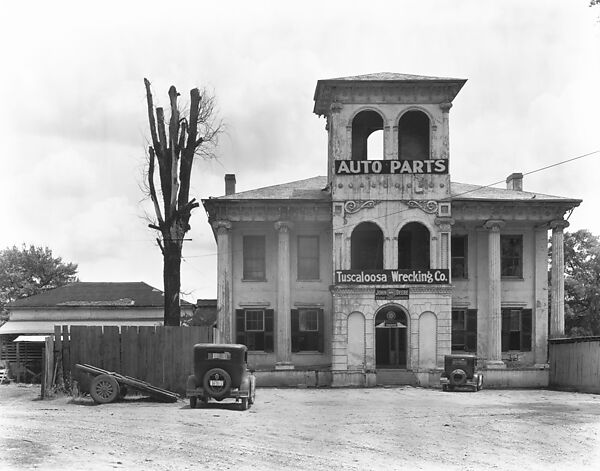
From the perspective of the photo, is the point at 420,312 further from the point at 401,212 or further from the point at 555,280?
the point at 555,280

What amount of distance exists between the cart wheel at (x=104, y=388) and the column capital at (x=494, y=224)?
19835 mm

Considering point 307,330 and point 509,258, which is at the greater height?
point 509,258

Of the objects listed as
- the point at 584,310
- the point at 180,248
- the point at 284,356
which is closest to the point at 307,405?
the point at 180,248

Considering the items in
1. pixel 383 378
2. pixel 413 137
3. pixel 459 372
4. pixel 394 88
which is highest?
pixel 394 88

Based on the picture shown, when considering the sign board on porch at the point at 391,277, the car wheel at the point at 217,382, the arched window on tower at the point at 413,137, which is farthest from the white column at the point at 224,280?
the car wheel at the point at 217,382

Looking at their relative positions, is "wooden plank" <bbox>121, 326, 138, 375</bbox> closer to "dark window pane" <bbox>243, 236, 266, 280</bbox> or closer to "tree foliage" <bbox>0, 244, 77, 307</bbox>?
"dark window pane" <bbox>243, 236, 266, 280</bbox>

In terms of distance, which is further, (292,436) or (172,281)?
(172,281)

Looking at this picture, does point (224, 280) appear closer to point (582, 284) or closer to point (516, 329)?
point (516, 329)

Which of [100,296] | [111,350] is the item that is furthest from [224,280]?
[111,350]

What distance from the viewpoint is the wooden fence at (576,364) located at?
3005cm

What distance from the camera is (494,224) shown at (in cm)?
3466

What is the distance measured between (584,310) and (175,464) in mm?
50925

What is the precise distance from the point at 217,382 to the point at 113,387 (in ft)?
9.21

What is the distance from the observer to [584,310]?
57.2 metres
